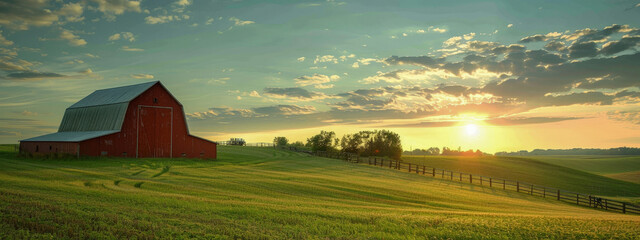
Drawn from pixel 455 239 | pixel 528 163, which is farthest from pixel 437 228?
pixel 528 163

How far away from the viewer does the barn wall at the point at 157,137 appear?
140ft

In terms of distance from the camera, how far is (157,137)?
→ 156ft

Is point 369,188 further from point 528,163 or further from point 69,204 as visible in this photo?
point 528,163

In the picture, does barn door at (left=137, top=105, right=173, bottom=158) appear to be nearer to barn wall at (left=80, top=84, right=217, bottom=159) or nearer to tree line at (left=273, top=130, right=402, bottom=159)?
barn wall at (left=80, top=84, right=217, bottom=159)

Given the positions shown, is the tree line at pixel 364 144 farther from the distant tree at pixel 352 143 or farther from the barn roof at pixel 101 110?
the barn roof at pixel 101 110

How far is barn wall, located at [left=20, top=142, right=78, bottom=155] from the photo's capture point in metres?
41.6

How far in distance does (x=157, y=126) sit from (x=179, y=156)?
4.42 metres

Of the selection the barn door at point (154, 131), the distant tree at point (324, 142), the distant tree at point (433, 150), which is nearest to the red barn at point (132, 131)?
the barn door at point (154, 131)

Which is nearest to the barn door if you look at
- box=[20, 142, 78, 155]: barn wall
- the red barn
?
the red barn

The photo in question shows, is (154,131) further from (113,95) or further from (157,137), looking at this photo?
(113,95)

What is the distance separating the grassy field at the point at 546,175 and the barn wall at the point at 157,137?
44388mm

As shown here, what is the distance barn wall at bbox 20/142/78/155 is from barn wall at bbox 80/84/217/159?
1262 mm

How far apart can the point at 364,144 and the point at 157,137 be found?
4241cm

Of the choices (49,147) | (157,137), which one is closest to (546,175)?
(157,137)
